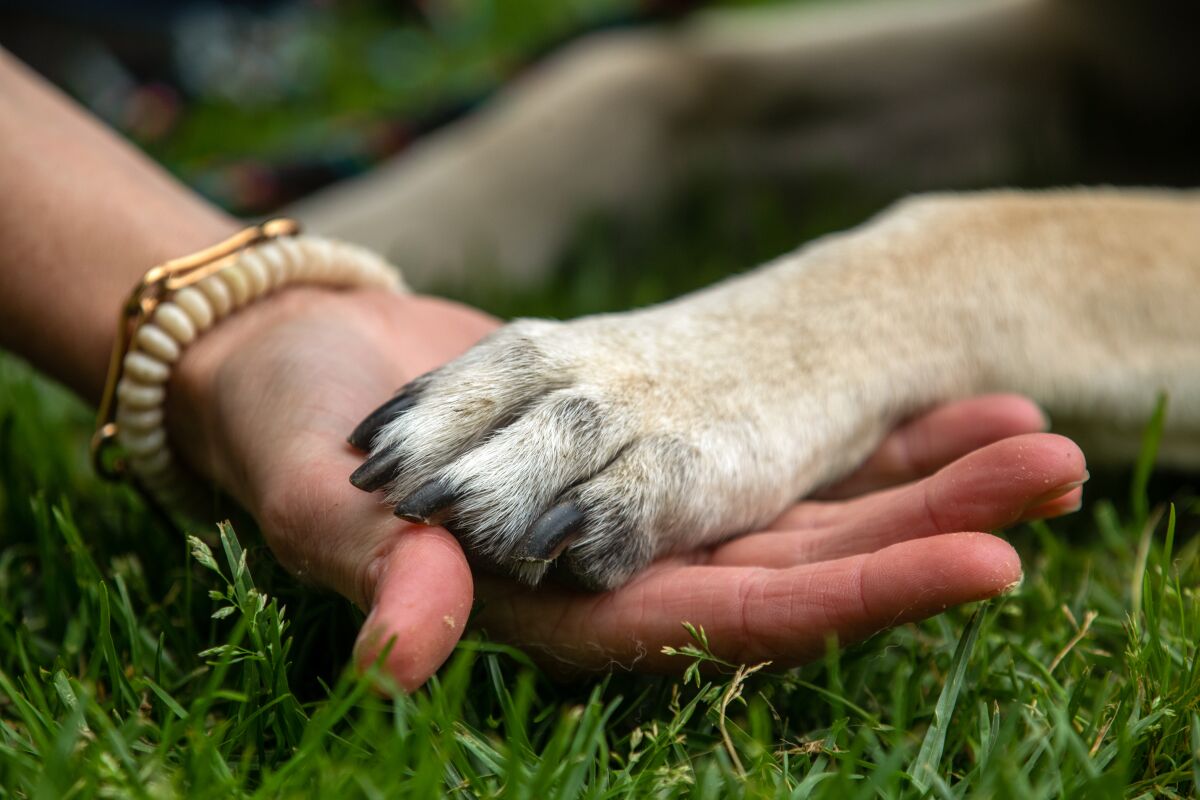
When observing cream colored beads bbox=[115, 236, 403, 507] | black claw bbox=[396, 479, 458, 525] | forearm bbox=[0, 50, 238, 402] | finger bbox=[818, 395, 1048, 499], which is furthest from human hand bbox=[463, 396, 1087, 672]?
forearm bbox=[0, 50, 238, 402]

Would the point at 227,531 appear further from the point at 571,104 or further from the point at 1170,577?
the point at 571,104

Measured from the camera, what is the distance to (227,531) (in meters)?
1.08

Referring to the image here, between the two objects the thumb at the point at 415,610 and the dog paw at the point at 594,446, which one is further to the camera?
the dog paw at the point at 594,446

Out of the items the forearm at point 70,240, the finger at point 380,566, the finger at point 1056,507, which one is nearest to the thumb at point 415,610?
the finger at point 380,566

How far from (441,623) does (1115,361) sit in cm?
103

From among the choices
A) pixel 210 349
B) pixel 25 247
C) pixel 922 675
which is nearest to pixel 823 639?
pixel 922 675

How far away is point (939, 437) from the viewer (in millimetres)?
1378

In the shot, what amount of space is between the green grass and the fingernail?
13 centimetres

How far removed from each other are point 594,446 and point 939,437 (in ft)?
1.64

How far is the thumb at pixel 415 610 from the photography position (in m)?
0.87

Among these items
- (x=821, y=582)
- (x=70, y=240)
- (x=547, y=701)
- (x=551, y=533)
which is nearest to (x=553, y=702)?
(x=547, y=701)

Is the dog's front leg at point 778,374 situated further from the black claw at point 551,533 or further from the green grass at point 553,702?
the green grass at point 553,702

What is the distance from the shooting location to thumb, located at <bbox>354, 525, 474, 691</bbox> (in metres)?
0.87

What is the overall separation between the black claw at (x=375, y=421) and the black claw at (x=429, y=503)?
0.36ft
